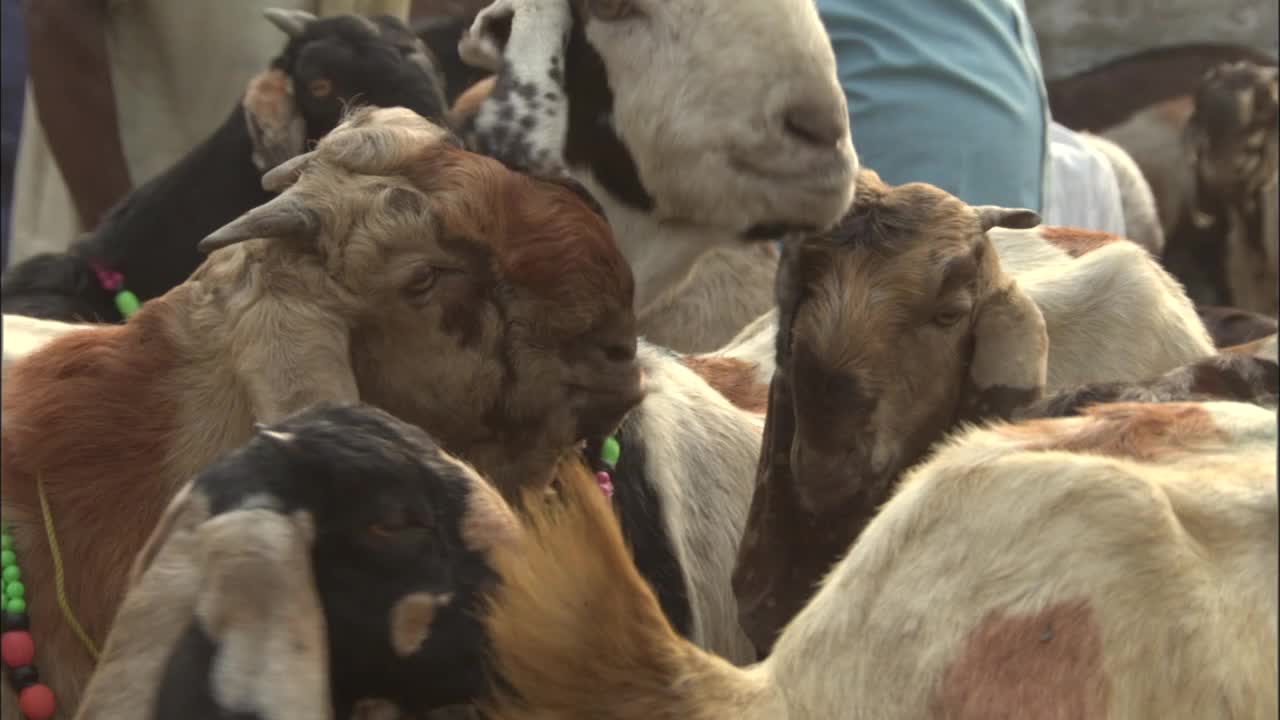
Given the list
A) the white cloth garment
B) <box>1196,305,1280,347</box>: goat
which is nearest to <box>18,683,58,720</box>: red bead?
<box>1196,305,1280,347</box>: goat

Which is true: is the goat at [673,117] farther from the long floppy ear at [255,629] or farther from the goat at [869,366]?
the long floppy ear at [255,629]

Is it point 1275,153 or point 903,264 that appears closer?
point 903,264

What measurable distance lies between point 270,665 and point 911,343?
1070 mm

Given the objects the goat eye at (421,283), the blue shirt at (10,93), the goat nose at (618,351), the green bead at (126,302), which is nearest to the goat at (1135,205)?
the blue shirt at (10,93)

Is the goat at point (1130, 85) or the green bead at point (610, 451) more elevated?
the green bead at point (610, 451)

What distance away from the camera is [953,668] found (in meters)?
A: 1.67

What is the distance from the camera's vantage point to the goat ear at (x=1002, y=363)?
8.35 ft

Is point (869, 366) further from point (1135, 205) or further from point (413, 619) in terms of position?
point (1135, 205)

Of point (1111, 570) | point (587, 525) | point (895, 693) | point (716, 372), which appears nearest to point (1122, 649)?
point (1111, 570)

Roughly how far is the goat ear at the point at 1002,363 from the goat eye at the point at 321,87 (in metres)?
1.39

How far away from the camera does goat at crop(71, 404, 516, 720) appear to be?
5.53ft

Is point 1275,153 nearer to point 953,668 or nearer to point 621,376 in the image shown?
point 621,376

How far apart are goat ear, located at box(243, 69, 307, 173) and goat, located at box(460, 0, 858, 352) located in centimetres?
78

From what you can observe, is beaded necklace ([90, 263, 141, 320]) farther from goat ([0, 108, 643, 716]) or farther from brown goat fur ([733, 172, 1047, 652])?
brown goat fur ([733, 172, 1047, 652])
